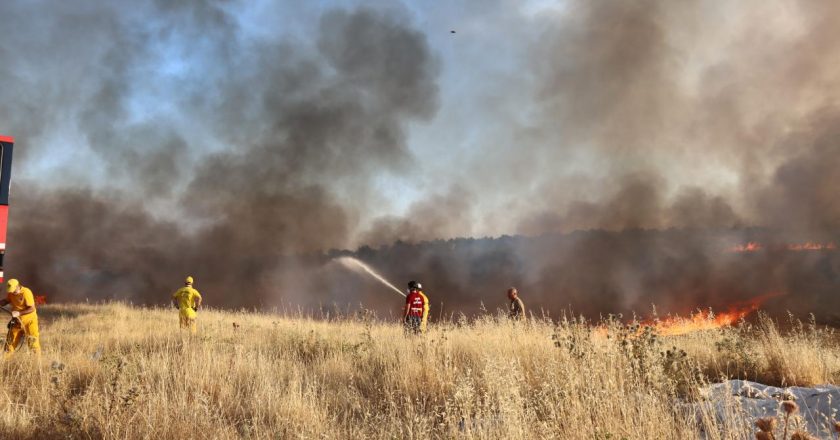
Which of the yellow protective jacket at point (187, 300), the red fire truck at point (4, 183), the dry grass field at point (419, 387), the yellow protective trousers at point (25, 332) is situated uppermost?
the red fire truck at point (4, 183)

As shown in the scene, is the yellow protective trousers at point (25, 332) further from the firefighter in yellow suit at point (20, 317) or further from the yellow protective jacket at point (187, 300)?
the yellow protective jacket at point (187, 300)

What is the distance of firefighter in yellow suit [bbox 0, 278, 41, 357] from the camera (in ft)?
32.0

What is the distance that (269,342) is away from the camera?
36.0ft

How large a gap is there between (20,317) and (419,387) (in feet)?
28.1

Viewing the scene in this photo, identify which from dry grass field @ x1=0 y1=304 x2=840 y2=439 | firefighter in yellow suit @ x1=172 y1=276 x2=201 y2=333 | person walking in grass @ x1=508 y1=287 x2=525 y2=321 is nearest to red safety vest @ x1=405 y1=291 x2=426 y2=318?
dry grass field @ x1=0 y1=304 x2=840 y2=439

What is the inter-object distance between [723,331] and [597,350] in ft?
14.9

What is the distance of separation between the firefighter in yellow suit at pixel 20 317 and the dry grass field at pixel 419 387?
0.28m

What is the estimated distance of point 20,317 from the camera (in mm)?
9805

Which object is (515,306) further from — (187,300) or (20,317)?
(20,317)

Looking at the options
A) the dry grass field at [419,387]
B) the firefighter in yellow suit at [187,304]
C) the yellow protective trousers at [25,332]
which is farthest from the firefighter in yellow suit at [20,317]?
the firefighter in yellow suit at [187,304]

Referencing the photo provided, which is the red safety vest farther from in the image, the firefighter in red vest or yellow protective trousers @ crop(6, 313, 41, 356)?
yellow protective trousers @ crop(6, 313, 41, 356)

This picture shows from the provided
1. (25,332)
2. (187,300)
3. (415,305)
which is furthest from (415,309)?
(25,332)

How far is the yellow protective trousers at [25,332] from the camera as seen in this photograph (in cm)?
970

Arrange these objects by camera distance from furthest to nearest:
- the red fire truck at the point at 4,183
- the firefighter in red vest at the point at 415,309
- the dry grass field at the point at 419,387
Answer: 1. the firefighter in red vest at the point at 415,309
2. the red fire truck at the point at 4,183
3. the dry grass field at the point at 419,387
